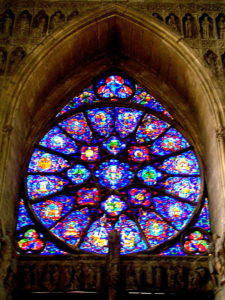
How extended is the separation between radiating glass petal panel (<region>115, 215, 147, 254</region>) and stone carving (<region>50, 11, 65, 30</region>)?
3.66 metres

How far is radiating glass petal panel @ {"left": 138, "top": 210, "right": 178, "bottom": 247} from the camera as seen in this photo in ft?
30.2

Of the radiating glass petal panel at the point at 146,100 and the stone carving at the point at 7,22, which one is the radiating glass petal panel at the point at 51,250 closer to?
the radiating glass petal panel at the point at 146,100

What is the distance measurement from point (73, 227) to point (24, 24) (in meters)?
3.85

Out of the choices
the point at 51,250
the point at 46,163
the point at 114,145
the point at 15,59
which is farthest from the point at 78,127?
the point at 51,250

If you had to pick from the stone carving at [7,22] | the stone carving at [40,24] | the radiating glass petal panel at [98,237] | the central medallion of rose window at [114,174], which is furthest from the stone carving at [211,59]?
the stone carving at [7,22]

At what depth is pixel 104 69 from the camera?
37.7 feet

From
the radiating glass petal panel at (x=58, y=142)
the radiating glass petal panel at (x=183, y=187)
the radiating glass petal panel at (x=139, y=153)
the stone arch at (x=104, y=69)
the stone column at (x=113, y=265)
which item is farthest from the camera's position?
the radiating glass petal panel at (x=58, y=142)

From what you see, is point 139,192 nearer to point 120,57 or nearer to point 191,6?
point 120,57

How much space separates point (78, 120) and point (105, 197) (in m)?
1.88

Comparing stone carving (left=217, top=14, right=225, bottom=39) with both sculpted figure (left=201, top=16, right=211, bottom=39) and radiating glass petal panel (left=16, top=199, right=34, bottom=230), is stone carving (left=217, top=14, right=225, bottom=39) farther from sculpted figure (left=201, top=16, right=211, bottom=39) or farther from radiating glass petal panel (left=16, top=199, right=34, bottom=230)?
radiating glass petal panel (left=16, top=199, right=34, bottom=230)

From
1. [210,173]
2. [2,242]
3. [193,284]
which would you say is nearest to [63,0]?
[210,173]

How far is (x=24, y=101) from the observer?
983cm

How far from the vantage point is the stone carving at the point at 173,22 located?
10625mm

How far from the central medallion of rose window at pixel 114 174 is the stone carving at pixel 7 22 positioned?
2926mm
